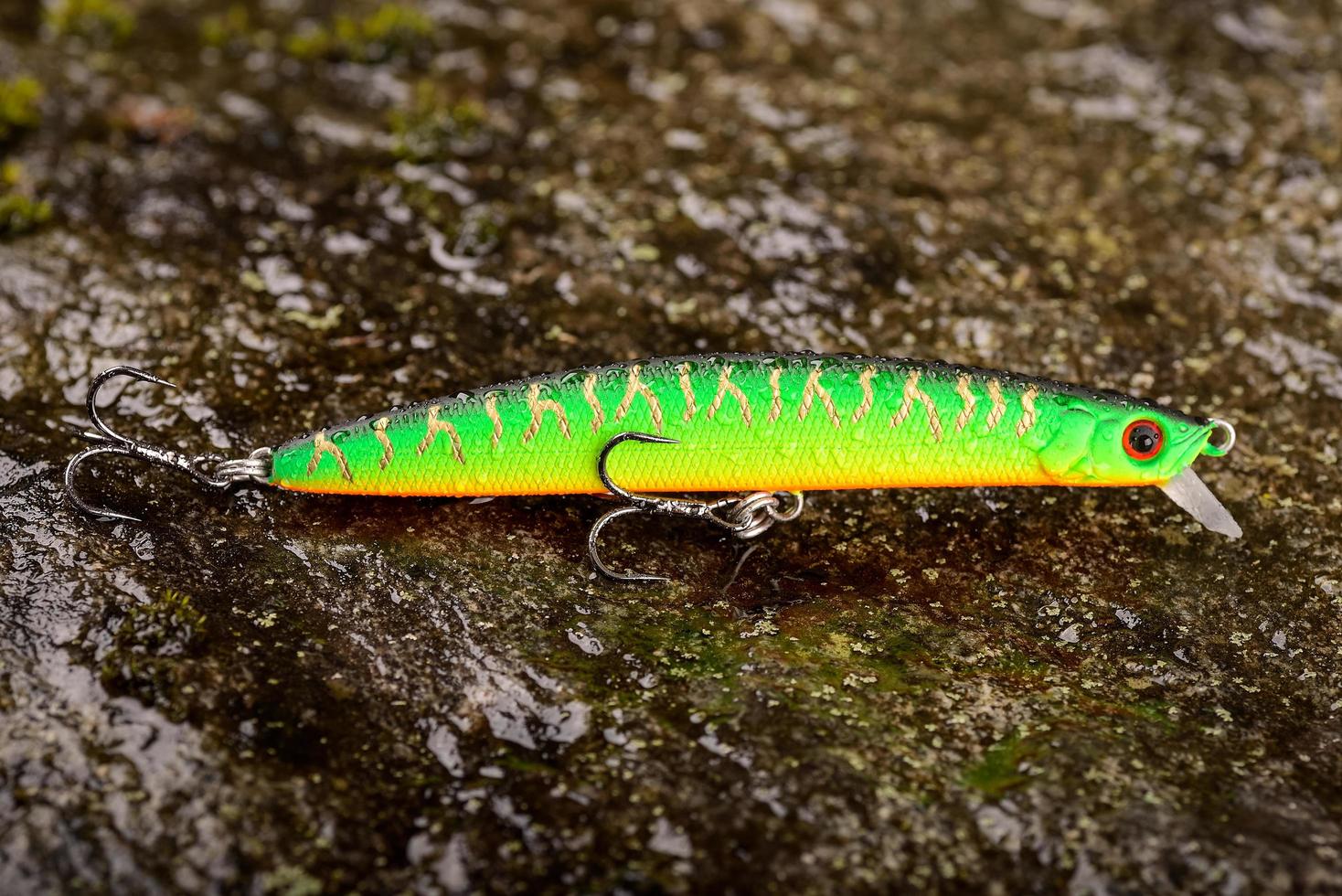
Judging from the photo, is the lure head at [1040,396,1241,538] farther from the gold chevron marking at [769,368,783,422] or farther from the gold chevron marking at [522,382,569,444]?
the gold chevron marking at [522,382,569,444]

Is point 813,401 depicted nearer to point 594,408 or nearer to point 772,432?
point 772,432

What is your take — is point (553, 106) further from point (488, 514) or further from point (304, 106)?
point (488, 514)

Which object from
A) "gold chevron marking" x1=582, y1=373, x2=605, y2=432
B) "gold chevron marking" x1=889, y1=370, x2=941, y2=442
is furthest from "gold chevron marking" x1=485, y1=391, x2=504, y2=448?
"gold chevron marking" x1=889, y1=370, x2=941, y2=442

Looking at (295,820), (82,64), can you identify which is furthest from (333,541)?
(82,64)

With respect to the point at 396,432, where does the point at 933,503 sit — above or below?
below

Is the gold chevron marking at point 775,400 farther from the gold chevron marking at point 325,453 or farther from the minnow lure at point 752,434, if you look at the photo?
the gold chevron marking at point 325,453

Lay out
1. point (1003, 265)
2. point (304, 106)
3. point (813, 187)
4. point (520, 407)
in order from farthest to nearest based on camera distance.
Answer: point (304, 106) → point (813, 187) → point (1003, 265) → point (520, 407)
